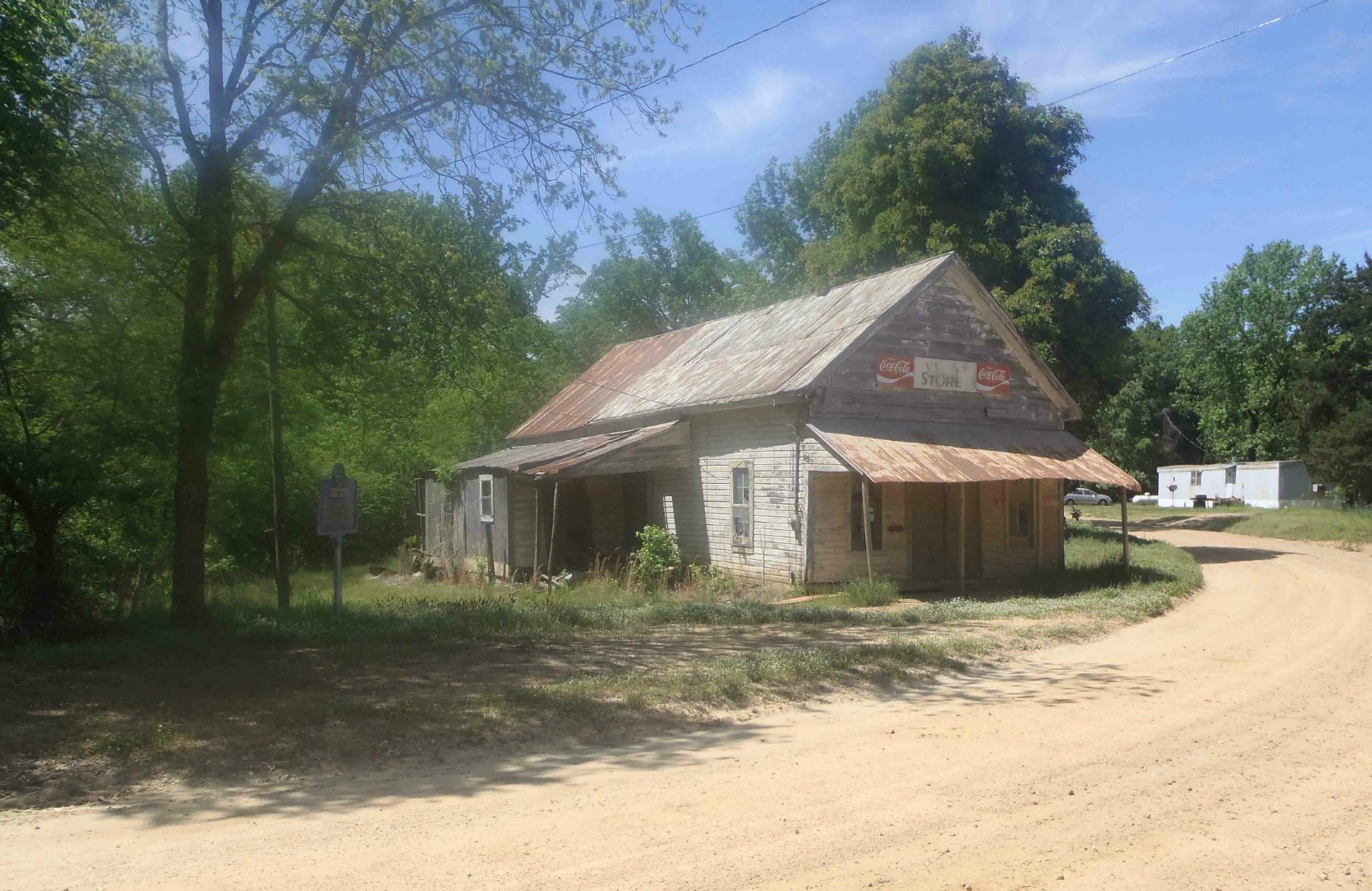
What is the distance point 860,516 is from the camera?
19016 mm

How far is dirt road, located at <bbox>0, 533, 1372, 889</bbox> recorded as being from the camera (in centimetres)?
514

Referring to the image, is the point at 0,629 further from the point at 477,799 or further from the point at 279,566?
the point at 477,799

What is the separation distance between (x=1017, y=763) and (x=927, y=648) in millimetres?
4672

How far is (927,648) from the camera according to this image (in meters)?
11.9

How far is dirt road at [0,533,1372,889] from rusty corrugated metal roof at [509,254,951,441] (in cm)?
1047

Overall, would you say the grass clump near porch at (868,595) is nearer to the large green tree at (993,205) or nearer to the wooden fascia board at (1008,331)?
the wooden fascia board at (1008,331)

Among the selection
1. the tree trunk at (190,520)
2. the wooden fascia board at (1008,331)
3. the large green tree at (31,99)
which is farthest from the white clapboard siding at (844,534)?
the large green tree at (31,99)

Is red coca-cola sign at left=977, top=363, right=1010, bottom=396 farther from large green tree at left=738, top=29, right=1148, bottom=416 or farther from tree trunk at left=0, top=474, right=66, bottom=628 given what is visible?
tree trunk at left=0, top=474, right=66, bottom=628

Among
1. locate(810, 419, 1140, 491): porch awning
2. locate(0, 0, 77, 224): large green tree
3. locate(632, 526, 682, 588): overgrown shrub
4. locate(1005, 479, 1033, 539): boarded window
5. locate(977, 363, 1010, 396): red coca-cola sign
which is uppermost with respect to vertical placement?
locate(0, 0, 77, 224): large green tree

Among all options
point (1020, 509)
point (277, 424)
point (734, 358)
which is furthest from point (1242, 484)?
point (277, 424)

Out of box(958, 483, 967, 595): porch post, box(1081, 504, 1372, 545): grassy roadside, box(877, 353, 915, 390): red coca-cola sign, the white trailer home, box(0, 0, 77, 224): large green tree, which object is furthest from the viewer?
the white trailer home

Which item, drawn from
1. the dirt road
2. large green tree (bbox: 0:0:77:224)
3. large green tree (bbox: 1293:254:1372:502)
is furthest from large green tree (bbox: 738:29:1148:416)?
large green tree (bbox: 0:0:77:224)

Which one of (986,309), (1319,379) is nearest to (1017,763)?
(986,309)

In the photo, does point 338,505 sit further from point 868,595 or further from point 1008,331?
point 1008,331
